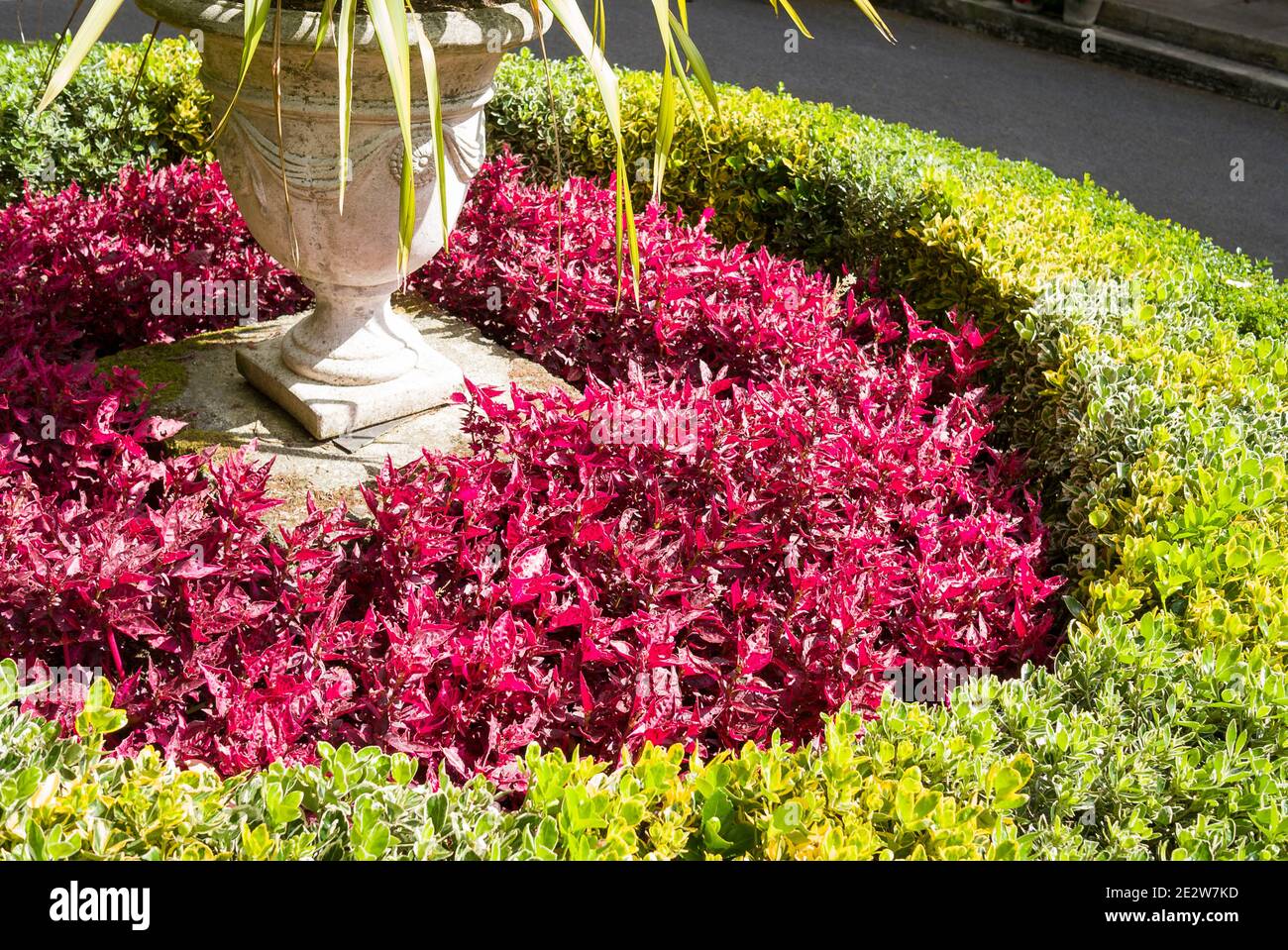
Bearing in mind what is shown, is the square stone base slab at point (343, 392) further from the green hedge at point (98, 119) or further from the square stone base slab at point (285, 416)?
the green hedge at point (98, 119)

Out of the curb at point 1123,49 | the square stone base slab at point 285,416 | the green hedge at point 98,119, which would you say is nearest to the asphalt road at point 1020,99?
the curb at point 1123,49

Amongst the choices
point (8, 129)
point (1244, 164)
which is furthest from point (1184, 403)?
point (1244, 164)

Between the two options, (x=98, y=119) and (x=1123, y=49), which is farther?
(x=1123, y=49)

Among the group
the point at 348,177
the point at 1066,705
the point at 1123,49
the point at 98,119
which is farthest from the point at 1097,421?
the point at 1123,49

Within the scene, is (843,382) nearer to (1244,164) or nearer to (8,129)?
(8,129)

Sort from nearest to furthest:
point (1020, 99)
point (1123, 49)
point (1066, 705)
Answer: point (1066, 705) < point (1020, 99) < point (1123, 49)

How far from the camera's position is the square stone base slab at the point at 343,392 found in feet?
11.3

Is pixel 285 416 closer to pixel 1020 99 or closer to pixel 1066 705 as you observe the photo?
pixel 1066 705

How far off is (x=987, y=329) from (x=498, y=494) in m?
1.98

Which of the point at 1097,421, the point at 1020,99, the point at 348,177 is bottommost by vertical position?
the point at 1097,421

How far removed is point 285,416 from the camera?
3.57 m

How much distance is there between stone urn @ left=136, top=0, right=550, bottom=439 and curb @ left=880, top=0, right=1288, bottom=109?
338 inches

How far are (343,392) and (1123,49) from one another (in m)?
9.38

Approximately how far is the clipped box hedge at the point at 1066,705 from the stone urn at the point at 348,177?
5.10 feet
